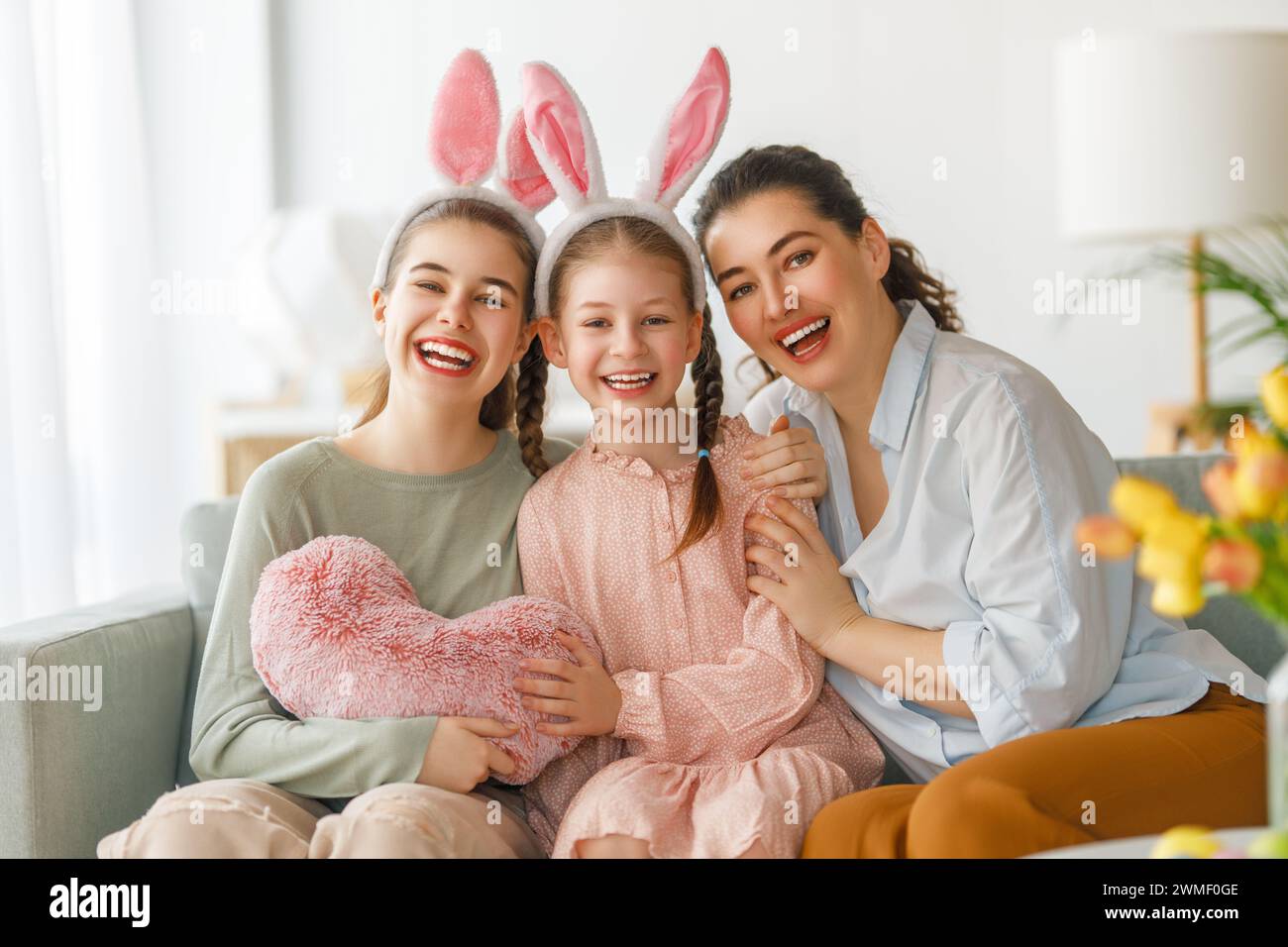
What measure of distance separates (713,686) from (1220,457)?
0.89 meters

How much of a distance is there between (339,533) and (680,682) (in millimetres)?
434

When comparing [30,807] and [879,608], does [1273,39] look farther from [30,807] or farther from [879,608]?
[30,807]

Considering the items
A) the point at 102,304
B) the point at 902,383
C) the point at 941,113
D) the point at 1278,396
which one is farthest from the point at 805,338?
the point at 941,113

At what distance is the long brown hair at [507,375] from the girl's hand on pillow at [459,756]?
1.23 ft

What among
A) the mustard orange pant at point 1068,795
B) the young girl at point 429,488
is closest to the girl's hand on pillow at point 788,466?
the young girl at point 429,488

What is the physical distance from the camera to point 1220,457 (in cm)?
183

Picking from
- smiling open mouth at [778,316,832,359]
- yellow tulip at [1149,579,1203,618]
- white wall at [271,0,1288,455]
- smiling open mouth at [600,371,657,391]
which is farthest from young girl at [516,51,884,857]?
white wall at [271,0,1288,455]

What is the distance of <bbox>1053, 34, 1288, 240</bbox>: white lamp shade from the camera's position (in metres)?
2.88

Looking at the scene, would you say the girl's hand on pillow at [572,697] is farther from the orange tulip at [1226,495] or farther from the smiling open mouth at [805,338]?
the orange tulip at [1226,495]

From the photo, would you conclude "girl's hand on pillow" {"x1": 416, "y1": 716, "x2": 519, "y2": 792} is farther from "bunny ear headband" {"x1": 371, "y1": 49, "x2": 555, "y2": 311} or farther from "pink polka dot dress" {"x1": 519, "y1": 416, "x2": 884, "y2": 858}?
"bunny ear headband" {"x1": 371, "y1": 49, "x2": 555, "y2": 311}

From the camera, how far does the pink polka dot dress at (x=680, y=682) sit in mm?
1301

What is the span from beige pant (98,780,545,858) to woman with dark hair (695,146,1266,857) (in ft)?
1.12

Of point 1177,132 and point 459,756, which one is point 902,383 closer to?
point 459,756
